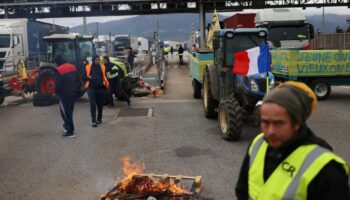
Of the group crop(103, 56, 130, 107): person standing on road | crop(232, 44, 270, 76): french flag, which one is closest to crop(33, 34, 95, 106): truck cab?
crop(103, 56, 130, 107): person standing on road

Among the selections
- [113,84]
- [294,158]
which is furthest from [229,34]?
[294,158]

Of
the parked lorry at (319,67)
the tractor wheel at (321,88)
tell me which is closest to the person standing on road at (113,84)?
the parked lorry at (319,67)

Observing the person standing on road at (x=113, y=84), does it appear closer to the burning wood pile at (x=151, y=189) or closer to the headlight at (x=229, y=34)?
the headlight at (x=229, y=34)

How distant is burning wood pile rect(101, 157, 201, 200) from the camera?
211 inches

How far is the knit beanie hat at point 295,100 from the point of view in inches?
86.9

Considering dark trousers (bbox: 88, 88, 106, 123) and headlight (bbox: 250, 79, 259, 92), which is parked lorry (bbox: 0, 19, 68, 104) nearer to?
dark trousers (bbox: 88, 88, 106, 123)

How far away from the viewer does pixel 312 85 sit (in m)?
15.5

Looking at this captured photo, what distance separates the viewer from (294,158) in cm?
222

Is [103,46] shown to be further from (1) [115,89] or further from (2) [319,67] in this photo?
(2) [319,67]

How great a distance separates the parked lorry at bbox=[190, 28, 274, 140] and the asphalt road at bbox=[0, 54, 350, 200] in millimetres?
409

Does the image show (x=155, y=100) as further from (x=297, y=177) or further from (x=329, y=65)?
(x=297, y=177)

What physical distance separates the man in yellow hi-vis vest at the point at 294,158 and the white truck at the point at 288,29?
1633cm

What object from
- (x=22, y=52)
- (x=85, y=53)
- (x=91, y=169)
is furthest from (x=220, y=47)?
(x=22, y=52)

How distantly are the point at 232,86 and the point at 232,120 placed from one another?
165cm
